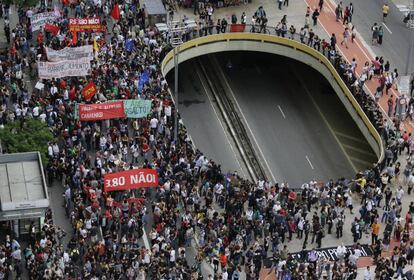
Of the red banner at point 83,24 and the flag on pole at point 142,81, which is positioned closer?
the flag on pole at point 142,81

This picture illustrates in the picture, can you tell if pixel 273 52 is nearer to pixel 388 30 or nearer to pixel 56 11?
pixel 388 30

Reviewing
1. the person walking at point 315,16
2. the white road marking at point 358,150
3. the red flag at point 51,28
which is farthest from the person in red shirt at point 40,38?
the white road marking at point 358,150

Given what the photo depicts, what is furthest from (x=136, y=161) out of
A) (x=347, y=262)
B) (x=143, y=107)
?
(x=347, y=262)

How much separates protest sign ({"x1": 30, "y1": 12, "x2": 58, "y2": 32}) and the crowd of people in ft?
6.64

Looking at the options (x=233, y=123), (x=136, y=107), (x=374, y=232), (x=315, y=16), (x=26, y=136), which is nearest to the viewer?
(x=374, y=232)

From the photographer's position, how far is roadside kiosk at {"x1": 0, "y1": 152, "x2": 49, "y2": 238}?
181ft

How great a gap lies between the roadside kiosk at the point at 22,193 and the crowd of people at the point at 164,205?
0.86 meters

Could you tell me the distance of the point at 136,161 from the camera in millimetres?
63344

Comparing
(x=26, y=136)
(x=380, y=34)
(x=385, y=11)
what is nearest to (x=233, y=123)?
(x=380, y=34)

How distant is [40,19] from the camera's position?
71.2 m

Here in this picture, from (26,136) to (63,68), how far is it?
7069 millimetres

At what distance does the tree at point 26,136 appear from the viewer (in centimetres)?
5981

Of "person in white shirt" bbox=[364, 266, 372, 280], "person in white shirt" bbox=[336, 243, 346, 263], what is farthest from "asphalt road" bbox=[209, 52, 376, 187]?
"person in white shirt" bbox=[364, 266, 372, 280]

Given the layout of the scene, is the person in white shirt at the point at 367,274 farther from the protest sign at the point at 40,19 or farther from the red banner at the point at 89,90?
the protest sign at the point at 40,19
